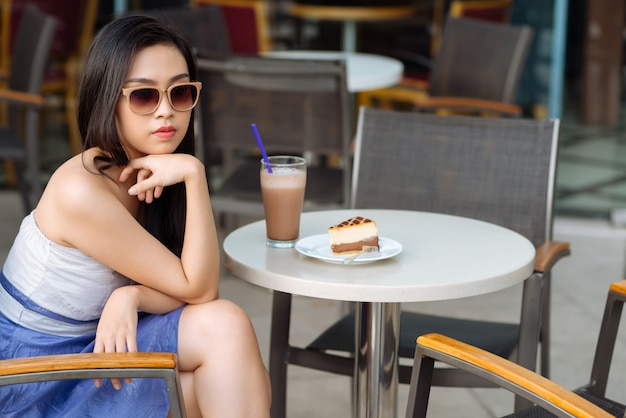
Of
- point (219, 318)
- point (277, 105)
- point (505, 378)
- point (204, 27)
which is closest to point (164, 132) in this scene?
point (219, 318)

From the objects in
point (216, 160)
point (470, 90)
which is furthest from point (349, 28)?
point (216, 160)

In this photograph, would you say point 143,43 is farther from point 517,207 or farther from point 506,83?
point 506,83

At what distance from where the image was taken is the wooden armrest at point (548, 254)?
7.57 ft

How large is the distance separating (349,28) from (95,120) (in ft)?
12.1

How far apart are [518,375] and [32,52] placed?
3.11 m

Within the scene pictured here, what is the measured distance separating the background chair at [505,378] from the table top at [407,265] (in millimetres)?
106

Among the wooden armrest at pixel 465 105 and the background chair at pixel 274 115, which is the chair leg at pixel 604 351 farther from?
the wooden armrest at pixel 465 105

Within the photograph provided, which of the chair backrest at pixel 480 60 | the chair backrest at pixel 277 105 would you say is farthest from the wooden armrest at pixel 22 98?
the chair backrest at pixel 480 60

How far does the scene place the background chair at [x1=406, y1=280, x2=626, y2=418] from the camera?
1.59 meters

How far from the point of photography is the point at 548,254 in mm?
2393

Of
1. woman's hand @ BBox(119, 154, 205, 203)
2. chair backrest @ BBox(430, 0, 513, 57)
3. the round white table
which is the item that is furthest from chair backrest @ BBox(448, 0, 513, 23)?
woman's hand @ BBox(119, 154, 205, 203)

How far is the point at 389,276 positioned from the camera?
6.19ft

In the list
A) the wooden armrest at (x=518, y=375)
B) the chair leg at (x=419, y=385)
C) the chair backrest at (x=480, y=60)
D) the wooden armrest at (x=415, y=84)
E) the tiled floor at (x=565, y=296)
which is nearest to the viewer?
the wooden armrest at (x=518, y=375)

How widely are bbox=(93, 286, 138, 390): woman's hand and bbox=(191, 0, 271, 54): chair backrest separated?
3568 millimetres
